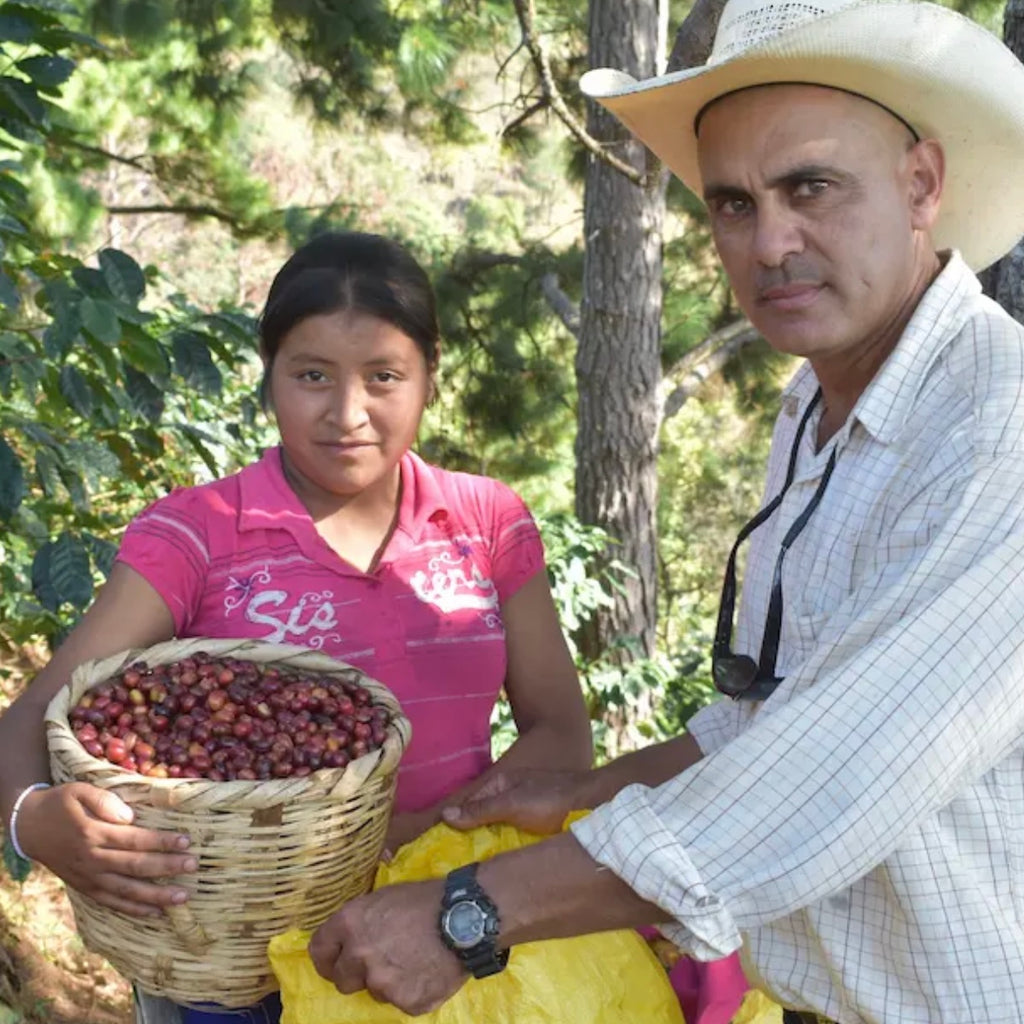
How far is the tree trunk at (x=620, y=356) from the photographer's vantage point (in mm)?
5824

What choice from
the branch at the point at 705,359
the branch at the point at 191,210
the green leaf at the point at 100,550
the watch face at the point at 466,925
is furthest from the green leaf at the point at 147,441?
the branch at the point at 191,210

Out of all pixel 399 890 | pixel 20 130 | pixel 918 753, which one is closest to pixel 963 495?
pixel 918 753

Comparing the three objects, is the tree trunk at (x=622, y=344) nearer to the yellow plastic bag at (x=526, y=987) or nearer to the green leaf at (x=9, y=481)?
the green leaf at (x=9, y=481)

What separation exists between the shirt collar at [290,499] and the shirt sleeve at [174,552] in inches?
3.1

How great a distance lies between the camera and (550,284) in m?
7.97

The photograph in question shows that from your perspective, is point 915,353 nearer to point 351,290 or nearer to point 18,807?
point 351,290

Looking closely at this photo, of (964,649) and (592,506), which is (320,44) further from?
(964,649)

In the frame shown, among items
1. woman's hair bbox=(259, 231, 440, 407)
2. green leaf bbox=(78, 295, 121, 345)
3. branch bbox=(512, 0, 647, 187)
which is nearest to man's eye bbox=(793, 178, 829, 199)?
woman's hair bbox=(259, 231, 440, 407)

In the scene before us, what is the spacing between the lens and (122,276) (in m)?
2.62

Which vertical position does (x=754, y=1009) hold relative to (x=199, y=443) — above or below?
below

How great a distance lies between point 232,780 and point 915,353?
102 cm

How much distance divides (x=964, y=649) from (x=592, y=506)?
15.8 ft

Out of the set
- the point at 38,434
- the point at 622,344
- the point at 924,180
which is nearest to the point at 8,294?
the point at 38,434

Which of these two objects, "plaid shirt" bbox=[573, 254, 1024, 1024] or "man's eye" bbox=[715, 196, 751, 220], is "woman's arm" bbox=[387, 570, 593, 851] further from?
"man's eye" bbox=[715, 196, 751, 220]
